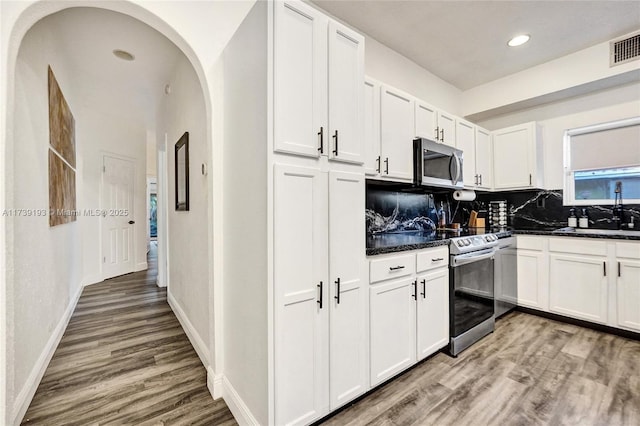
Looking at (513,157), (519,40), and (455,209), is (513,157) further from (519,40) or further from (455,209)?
(519,40)

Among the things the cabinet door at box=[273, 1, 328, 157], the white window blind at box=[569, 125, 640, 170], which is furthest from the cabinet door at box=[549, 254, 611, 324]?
the cabinet door at box=[273, 1, 328, 157]

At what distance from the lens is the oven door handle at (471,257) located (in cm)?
222

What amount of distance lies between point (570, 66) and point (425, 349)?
331 cm

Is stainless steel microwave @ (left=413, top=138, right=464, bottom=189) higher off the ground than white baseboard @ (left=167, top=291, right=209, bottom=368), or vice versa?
stainless steel microwave @ (left=413, top=138, right=464, bottom=189)

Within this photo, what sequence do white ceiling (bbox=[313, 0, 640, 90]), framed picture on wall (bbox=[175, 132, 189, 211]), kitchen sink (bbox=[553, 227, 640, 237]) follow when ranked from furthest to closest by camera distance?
kitchen sink (bbox=[553, 227, 640, 237]) < framed picture on wall (bbox=[175, 132, 189, 211]) < white ceiling (bbox=[313, 0, 640, 90])

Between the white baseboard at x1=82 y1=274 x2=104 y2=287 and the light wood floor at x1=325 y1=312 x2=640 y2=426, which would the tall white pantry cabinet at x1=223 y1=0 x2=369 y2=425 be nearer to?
the light wood floor at x1=325 y1=312 x2=640 y2=426

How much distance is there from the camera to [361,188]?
1.68 meters

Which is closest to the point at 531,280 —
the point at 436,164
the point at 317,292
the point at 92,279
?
the point at 436,164

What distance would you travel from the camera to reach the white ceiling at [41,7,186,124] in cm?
229

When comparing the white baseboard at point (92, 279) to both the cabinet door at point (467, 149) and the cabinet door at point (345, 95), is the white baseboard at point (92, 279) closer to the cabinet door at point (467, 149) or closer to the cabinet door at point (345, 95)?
the cabinet door at point (345, 95)

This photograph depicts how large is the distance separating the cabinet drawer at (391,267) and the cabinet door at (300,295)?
1.24ft

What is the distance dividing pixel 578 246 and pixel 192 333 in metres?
3.74

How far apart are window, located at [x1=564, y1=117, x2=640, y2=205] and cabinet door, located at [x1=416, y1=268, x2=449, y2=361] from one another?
2444mm

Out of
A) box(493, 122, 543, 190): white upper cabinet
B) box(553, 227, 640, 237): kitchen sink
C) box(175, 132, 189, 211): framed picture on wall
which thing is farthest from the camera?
box(493, 122, 543, 190): white upper cabinet
